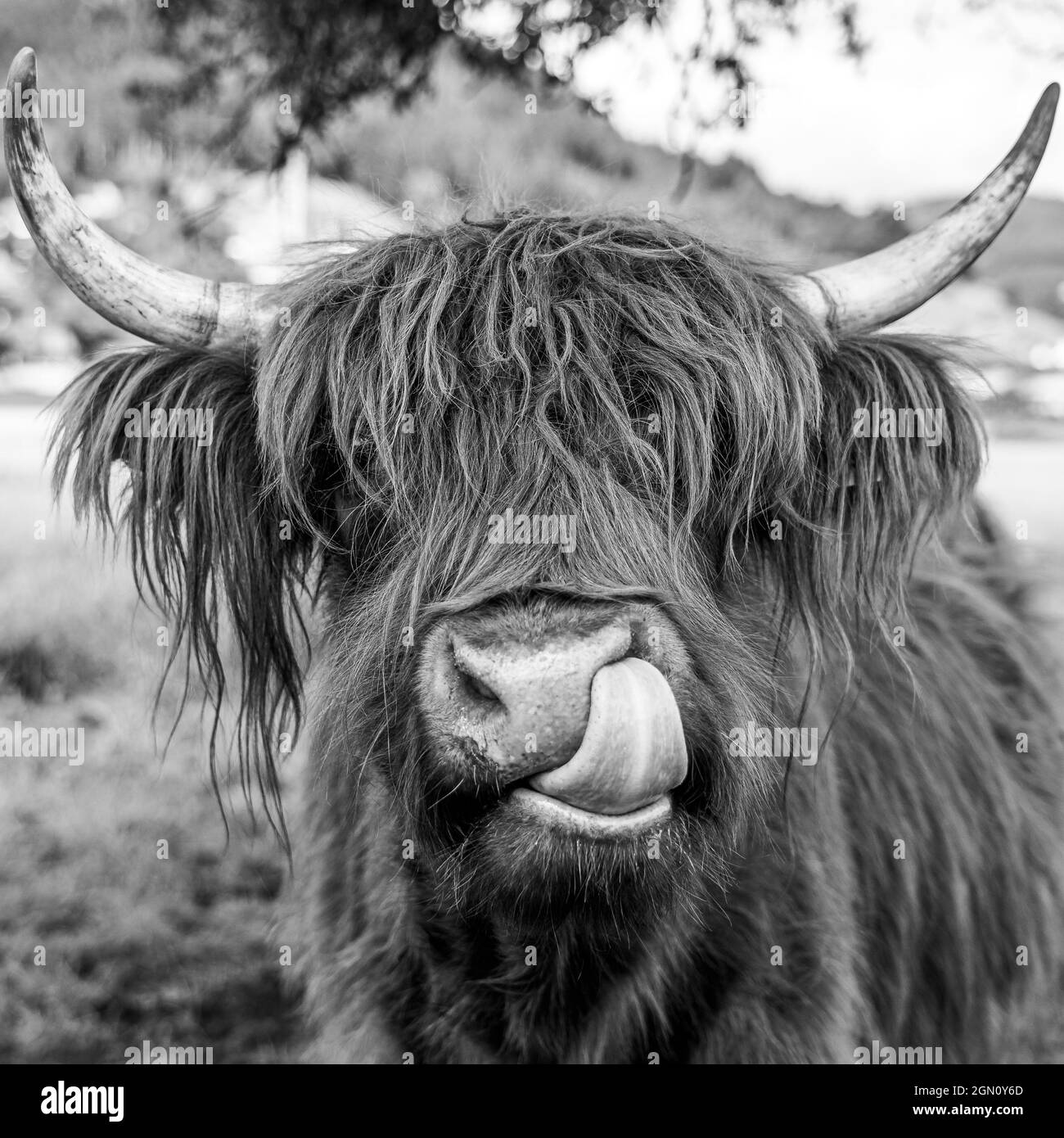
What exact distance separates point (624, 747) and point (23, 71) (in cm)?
138

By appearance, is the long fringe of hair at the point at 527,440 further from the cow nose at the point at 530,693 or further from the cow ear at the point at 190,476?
the cow nose at the point at 530,693

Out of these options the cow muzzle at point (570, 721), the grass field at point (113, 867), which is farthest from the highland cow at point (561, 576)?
the grass field at point (113, 867)

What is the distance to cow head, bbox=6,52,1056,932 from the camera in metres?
1.63

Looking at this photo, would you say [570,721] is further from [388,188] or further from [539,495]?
[388,188]

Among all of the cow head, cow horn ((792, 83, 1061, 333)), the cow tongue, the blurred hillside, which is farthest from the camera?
the blurred hillside

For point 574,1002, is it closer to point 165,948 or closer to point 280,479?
point 280,479

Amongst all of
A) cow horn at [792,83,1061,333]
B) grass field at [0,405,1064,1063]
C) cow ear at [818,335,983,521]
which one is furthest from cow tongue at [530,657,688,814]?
grass field at [0,405,1064,1063]

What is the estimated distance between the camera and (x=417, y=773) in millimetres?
1785

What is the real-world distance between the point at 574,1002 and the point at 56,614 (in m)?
4.01

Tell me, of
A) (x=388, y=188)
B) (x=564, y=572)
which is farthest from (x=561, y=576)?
(x=388, y=188)

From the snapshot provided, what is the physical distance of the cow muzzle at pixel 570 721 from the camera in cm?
150

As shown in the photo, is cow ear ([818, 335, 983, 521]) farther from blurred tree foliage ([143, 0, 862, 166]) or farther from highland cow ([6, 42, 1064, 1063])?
blurred tree foliage ([143, 0, 862, 166])

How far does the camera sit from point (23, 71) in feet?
5.87

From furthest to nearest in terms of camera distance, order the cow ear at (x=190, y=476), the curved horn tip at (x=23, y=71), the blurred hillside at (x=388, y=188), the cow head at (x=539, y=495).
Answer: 1. the blurred hillside at (x=388, y=188)
2. the cow ear at (x=190, y=476)
3. the curved horn tip at (x=23, y=71)
4. the cow head at (x=539, y=495)
